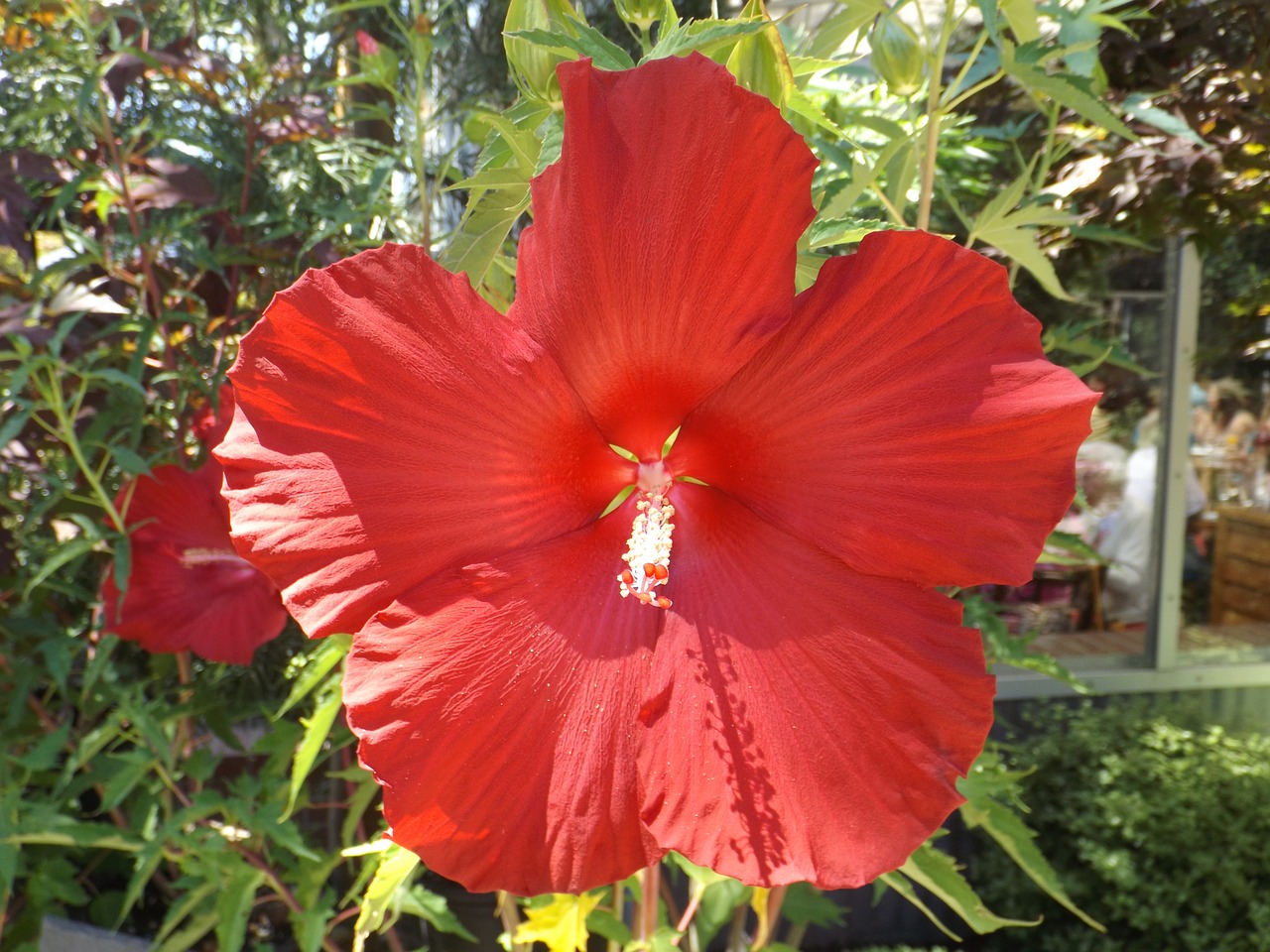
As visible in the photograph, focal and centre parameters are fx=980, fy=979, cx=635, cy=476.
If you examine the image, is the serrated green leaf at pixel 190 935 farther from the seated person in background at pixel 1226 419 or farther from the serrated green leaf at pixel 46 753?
the seated person in background at pixel 1226 419

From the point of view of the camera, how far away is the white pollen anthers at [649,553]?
0.36 meters

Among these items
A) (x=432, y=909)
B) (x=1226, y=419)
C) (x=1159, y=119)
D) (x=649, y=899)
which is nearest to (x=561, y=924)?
(x=649, y=899)

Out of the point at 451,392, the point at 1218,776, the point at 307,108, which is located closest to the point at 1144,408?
the point at 1218,776

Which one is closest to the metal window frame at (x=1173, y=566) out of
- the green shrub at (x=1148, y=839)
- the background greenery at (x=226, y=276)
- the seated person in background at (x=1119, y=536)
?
the seated person in background at (x=1119, y=536)

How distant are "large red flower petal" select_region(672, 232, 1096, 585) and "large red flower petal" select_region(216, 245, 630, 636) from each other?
0.29 ft

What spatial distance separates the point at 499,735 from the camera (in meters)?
0.33

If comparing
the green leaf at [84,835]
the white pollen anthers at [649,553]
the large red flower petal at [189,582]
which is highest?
the white pollen anthers at [649,553]

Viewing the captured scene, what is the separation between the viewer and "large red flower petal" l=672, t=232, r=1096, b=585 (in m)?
0.30

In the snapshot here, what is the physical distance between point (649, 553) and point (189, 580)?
2.35 feet

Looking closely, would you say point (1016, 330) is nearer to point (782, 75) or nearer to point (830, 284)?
point (830, 284)

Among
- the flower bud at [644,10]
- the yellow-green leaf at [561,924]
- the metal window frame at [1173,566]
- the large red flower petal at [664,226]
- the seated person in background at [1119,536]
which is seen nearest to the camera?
the large red flower petal at [664,226]

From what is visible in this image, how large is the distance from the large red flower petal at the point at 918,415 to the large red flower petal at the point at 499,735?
99mm

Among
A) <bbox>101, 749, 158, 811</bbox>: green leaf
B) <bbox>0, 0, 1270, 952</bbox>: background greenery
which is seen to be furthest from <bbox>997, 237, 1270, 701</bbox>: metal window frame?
<bbox>101, 749, 158, 811</bbox>: green leaf

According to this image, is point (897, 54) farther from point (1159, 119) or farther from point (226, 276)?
point (226, 276)
